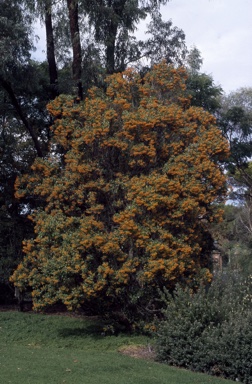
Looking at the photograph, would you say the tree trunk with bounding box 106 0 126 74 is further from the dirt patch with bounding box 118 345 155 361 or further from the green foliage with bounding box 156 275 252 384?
the dirt patch with bounding box 118 345 155 361

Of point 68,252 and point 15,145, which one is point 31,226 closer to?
point 15,145

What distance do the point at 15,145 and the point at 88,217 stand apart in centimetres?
647

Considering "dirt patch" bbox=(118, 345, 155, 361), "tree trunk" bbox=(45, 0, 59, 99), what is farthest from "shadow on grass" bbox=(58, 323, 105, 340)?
"tree trunk" bbox=(45, 0, 59, 99)

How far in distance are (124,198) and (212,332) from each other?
3.96 metres

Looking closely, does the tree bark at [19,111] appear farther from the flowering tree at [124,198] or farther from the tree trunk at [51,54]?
the flowering tree at [124,198]

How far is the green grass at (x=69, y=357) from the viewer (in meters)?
9.11

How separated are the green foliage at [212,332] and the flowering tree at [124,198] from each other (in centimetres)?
108

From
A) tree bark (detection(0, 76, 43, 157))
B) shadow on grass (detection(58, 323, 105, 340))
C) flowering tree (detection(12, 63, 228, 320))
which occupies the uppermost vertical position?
tree bark (detection(0, 76, 43, 157))

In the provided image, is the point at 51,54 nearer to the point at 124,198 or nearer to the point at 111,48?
the point at 111,48

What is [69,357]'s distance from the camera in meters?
10.9

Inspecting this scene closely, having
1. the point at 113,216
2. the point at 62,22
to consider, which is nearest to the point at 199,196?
the point at 113,216

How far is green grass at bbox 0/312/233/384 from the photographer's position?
9.11m

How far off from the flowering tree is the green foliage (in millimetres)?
1080

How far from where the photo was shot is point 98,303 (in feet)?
43.2
